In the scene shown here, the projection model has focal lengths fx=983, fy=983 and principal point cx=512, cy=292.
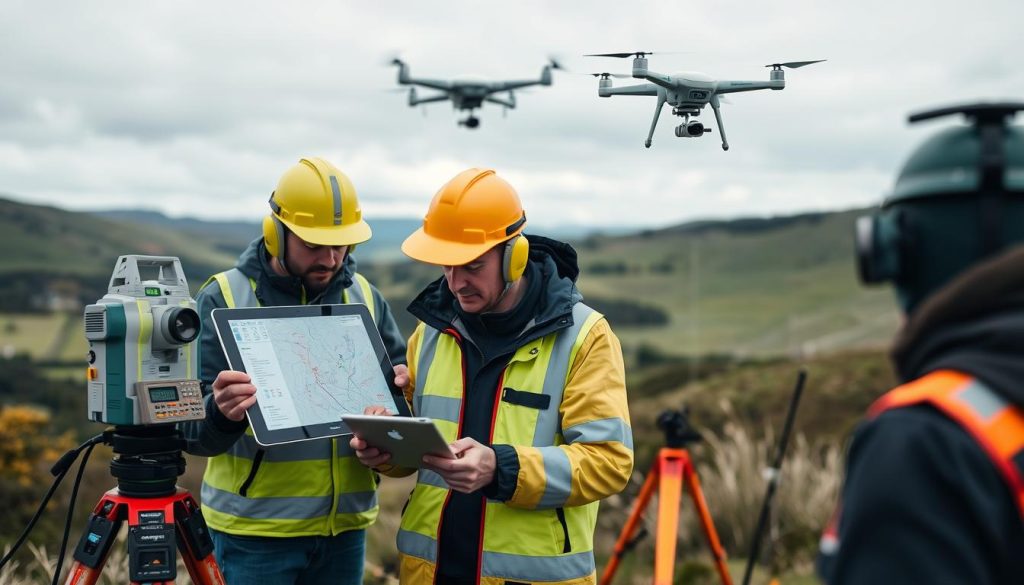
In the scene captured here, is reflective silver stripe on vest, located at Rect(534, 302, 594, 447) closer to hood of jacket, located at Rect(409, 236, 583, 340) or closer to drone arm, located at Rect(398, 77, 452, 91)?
hood of jacket, located at Rect(409, 236, 583, 340)

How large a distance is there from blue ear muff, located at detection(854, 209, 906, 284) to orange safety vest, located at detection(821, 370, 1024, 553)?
25cm

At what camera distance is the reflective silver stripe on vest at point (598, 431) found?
318 centimetres

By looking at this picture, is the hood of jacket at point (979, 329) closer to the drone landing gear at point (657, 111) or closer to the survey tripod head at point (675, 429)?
the drone landing gear at point (657, 111)

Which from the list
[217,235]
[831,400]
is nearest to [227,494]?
[831,400]

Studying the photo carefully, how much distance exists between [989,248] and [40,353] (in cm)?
3513

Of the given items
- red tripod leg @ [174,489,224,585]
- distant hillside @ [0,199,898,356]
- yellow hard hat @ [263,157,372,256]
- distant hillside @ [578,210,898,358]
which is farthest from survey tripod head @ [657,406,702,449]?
distant hillside @ [578,210,898,358]

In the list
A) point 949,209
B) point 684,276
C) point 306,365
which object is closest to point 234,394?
point 306,365

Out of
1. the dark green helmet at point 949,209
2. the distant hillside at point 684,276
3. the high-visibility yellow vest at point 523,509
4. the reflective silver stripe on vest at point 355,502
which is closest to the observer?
the dark green helmet at point 949,209

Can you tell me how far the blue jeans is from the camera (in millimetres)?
3621

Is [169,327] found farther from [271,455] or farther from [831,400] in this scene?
[831,400]

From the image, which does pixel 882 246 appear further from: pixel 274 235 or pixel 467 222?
pixel 274 235

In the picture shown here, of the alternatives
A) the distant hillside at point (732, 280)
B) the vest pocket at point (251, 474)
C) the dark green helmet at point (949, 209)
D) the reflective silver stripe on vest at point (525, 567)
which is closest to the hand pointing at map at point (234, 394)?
the vest pocket at point (251, 474)

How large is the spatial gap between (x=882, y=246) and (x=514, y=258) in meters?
1.85

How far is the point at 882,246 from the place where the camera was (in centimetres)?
158
